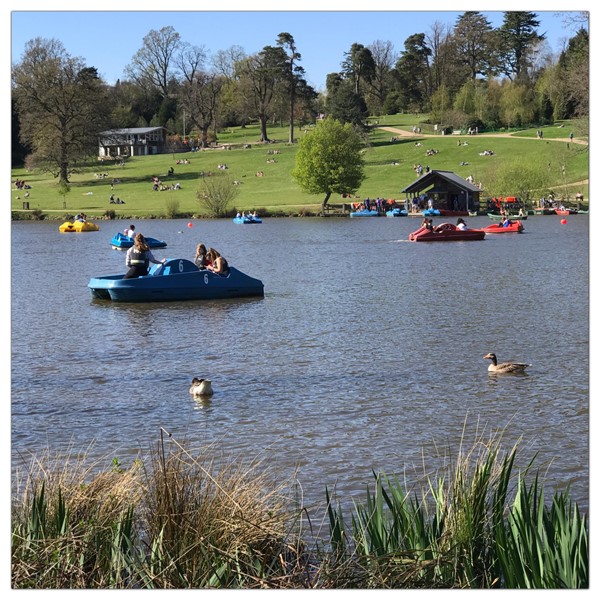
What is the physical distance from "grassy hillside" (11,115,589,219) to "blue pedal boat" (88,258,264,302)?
53.4m

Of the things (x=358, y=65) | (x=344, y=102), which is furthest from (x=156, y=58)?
(x=344, y=102)

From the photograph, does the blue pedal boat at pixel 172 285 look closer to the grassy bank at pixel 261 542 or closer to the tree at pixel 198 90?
the grassy bank at pixel 261 542

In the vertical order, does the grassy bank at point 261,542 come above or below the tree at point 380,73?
below

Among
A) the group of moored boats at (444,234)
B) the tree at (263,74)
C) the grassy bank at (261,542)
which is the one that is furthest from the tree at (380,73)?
the grassy bank at (261,542)

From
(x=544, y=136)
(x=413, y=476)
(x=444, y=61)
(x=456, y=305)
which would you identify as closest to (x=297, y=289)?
(x=456, y=305)

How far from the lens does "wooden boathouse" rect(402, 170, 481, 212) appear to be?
81.2 meters

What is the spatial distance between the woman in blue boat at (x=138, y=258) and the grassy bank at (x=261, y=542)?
57.2ft

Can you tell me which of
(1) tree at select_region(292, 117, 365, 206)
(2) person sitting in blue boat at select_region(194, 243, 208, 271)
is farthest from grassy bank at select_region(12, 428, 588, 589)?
(1) tree at select_region(292, 117, 365, 206)

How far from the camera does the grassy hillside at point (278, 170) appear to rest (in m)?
84.0

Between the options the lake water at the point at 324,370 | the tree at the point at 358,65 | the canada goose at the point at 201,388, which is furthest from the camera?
the tree at the point at 358,65

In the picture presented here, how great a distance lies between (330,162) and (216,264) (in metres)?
59.7
